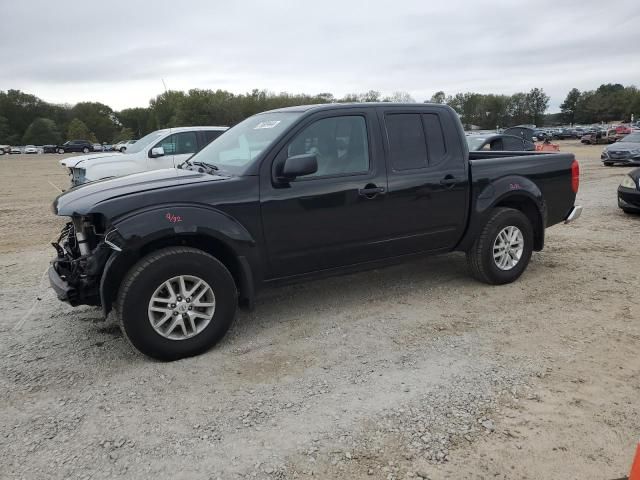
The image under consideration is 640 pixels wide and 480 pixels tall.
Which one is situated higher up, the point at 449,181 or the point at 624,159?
the point at 449,181

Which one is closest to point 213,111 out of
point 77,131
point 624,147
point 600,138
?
point 77,131

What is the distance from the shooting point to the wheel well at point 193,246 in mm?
3715

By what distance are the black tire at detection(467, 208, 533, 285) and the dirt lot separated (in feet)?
0.52

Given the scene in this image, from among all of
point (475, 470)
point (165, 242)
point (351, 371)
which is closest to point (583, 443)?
point (475, 470)

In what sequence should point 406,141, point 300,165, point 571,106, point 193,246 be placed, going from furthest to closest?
1. point 571,106
2. point 406,141
3. point 193,246
4. point 300,165

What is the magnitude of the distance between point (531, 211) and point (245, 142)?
3252 millimetres

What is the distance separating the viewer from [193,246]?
4094mm

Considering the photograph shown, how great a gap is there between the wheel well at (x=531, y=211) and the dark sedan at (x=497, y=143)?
683cm

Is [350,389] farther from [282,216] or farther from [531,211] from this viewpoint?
[531,211]

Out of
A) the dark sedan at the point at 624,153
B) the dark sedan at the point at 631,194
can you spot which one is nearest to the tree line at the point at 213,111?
the dark sedan at the point at 624,153

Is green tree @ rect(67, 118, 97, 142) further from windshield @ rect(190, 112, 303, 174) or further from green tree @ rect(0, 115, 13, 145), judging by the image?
windshield @ rect(190, 112, 303, 174)

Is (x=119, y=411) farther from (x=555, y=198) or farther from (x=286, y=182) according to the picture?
(x=555, y=198)

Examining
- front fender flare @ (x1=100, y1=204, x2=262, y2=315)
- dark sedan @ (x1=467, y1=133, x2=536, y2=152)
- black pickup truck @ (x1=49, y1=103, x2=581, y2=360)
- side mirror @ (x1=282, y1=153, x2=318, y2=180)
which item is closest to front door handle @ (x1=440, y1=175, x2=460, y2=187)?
black pickup truck @ (x1=49, y1=103, x2=581, y2=360)

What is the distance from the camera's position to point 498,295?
5.19 meters
